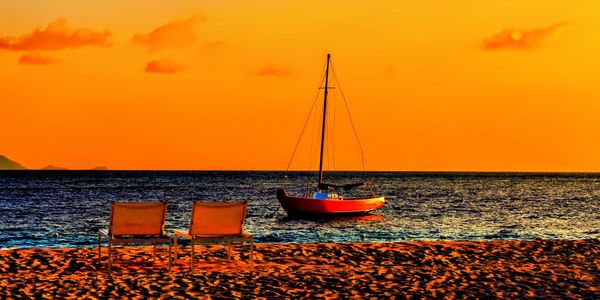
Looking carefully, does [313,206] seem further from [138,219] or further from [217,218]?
[138,219]

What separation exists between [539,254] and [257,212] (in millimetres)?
44599

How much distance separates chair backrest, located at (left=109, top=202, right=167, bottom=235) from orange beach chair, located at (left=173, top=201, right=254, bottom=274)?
454 mm

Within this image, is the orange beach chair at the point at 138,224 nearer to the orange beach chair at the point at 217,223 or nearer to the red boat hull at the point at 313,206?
the orange beach chair at the point at 217,223

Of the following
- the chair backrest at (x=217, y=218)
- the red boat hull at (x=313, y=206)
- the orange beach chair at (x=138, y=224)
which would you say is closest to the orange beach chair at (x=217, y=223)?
the chair backrest at (x=217, y=218)

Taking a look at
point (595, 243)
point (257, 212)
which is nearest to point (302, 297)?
point (595, 243)

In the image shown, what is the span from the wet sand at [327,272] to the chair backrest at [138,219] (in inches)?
27.0

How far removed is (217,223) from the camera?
1285cm

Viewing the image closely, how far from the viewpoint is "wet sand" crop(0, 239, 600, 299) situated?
432 inches

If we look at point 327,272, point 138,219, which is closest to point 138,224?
point 138,219

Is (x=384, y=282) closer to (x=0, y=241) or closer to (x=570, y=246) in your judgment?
(x=570, y=246)

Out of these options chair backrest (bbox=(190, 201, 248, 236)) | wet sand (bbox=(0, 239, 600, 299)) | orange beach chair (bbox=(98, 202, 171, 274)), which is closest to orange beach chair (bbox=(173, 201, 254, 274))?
chair backrest (bbox=(190, 201, 248, 236))

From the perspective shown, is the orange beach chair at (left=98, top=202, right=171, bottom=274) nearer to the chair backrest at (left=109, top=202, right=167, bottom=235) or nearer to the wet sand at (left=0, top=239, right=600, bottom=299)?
the chair backrest at (left=109, top=202, right=167, bottom=235)

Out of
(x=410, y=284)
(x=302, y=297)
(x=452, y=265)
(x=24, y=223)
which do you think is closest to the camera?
(x=302, y=297)

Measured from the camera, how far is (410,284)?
11.7 metres
